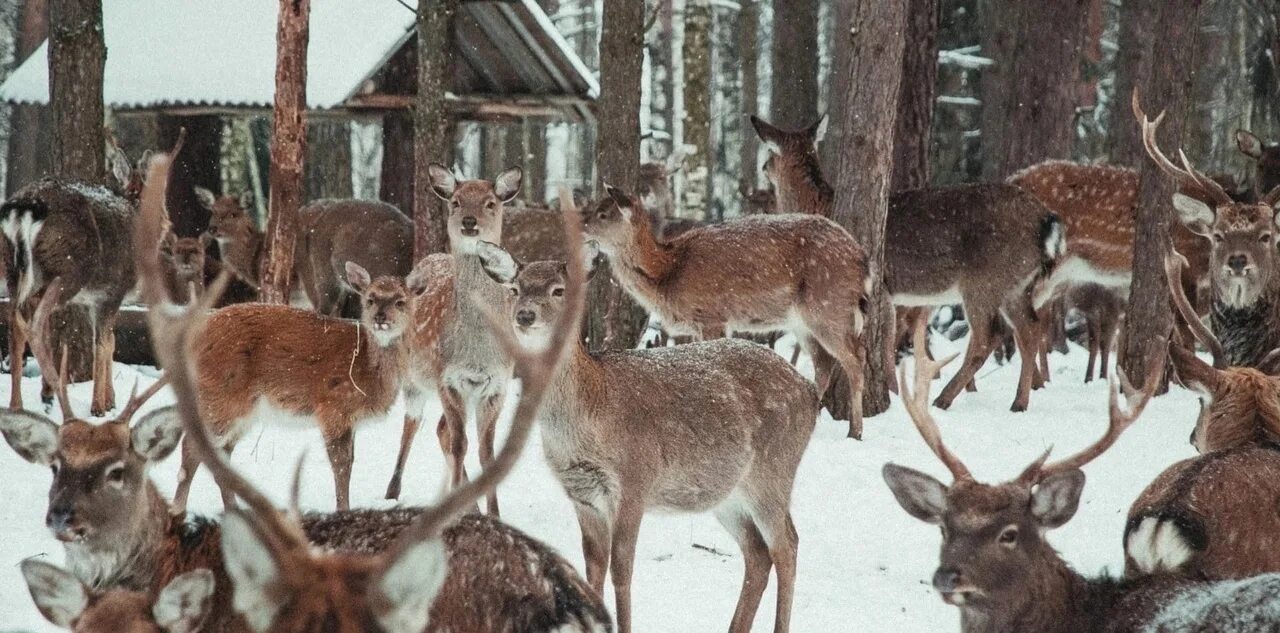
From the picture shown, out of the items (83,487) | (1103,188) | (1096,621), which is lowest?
(1096,621)

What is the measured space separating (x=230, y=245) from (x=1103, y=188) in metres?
7.62

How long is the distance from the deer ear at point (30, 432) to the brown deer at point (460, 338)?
8.46ft

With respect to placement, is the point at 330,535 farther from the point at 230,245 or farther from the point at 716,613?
the point at 230,245

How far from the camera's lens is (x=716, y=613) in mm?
6355

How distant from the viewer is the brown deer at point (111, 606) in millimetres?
3420

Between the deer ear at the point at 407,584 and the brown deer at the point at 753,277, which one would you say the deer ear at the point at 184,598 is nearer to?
the deer ear at the point at 407,584

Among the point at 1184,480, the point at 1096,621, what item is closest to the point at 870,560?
the point at 1184,480

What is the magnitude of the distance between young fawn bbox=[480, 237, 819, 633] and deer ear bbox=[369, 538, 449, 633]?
11.7 ft

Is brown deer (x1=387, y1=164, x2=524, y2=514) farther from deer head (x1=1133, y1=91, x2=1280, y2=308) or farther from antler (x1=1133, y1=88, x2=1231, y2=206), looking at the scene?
deer head (x1=1133, y1=91, x2=1280, y2=308)

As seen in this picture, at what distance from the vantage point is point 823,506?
782 cm

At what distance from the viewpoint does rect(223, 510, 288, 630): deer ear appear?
2236 millimetres

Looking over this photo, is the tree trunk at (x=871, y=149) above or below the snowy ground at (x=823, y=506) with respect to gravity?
above

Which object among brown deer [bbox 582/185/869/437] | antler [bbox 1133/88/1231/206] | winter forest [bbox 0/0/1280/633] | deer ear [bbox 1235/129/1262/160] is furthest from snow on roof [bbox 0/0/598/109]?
antler [bbox 1133/88/1231/206]

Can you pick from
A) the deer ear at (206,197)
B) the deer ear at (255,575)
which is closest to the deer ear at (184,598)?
the deer ear at (255,575)
